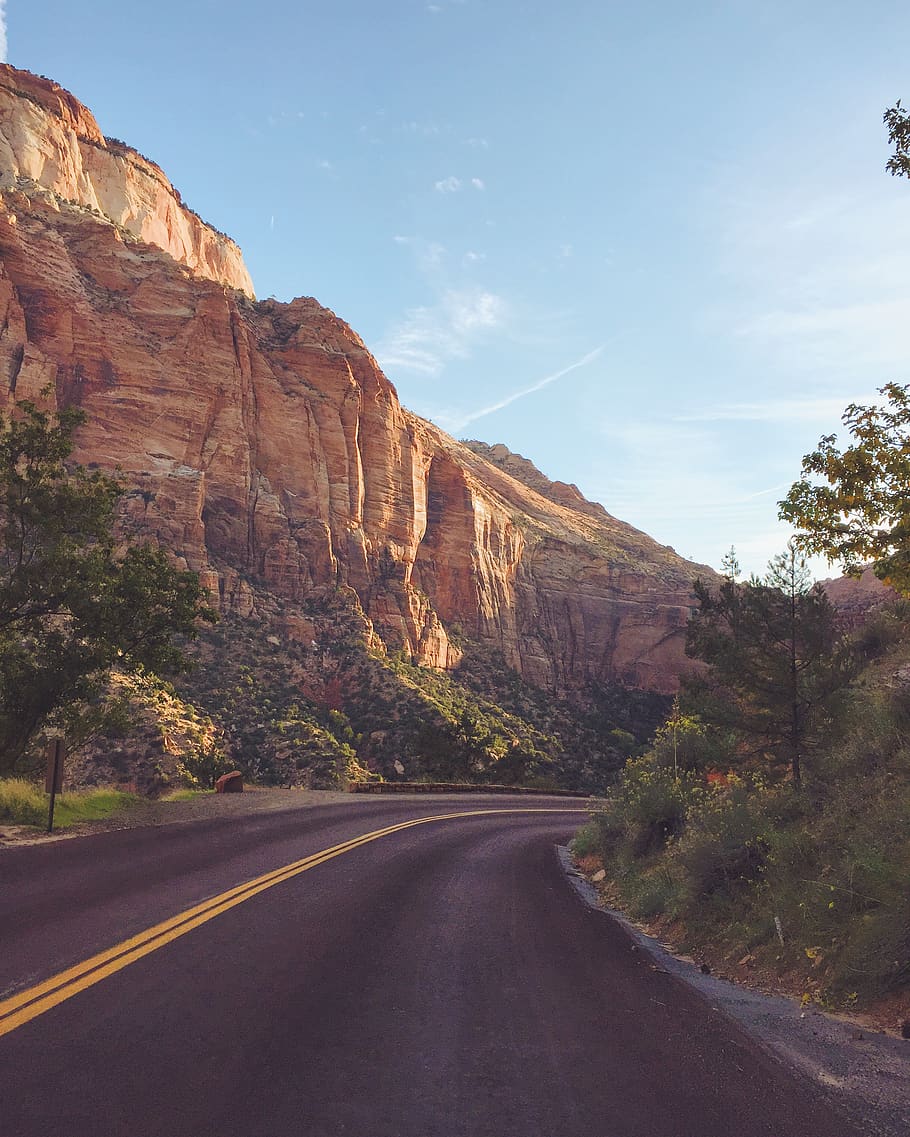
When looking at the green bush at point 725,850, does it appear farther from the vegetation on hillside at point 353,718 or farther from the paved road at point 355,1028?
the vegetation on hillside at point 353,718

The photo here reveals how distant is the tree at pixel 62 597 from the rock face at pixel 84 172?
51198mm

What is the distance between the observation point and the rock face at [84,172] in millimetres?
67375

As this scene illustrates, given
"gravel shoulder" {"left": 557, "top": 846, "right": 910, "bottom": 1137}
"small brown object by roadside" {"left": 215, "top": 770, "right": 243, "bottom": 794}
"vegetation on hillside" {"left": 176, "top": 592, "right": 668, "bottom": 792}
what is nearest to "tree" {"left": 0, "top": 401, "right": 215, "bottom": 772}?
"small brown object by roadside" {"left": 215, "top": 770, "right": 243, "bottom": 794}

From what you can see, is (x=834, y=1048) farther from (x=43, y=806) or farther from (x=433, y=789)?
(x=433, y=789)

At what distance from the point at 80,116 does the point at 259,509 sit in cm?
6078

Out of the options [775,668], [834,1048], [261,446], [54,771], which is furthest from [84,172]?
[834,1048]

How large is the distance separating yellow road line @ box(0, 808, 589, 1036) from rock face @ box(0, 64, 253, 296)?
207 ft

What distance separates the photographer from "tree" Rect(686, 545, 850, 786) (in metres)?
14.0

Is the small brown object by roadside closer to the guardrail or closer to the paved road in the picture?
the guardrail

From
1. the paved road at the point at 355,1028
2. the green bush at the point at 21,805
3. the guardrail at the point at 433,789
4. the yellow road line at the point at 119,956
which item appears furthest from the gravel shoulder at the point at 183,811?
the guardrail at the point at 433,789

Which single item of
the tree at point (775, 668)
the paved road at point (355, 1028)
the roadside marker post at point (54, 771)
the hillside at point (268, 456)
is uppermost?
the hillside at point (268, 456)

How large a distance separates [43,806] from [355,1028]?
1144 cm

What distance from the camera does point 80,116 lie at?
81.9 meters

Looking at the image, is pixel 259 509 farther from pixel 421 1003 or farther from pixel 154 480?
pixel 421 1003
